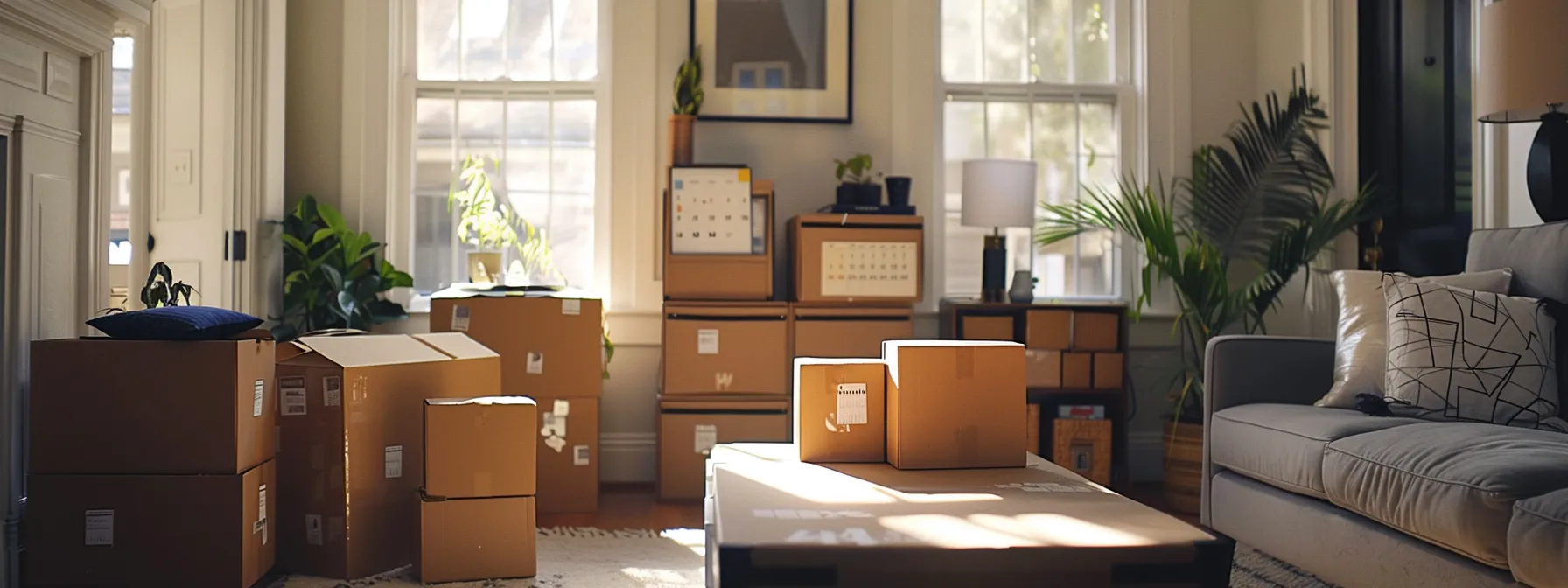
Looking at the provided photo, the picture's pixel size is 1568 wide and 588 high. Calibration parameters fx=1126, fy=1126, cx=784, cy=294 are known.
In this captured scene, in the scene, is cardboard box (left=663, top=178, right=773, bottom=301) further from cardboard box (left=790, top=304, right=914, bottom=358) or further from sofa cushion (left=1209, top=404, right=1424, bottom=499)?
sofa cushion (left=1209, top=404, right=1424, bottom=499)

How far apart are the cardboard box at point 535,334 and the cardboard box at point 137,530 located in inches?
52.3

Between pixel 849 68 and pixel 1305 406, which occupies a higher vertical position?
pixel 849 68

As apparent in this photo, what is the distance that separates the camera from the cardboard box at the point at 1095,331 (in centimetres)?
420

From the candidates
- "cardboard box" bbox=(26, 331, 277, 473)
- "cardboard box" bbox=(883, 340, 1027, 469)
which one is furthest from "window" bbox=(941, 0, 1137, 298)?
"cardboard box" bbox=(26, 331, 277, 473)

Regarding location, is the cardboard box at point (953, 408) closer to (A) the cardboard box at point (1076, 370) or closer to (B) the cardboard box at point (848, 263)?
(B) the cardboard box at point (848, 263)

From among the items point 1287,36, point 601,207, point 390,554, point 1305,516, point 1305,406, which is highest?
point 1287,36

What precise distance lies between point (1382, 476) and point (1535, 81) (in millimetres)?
1223

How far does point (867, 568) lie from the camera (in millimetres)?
1426

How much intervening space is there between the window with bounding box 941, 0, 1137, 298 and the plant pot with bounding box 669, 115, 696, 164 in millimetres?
1130

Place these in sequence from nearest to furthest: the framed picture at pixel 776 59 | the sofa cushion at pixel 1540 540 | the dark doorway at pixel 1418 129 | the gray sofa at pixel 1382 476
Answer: the sofa cushion at pixel 1540 540
the gray sofa at pixel 1382 476
the dark doorway at pixel 1418 129
the framed picture at pixel 776 59

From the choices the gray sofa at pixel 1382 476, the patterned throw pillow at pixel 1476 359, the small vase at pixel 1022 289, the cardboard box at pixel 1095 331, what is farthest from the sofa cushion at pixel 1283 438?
the small vase at pixel 1022 289

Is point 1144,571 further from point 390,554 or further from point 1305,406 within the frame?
point 390,554

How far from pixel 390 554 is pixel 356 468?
0.88 ft

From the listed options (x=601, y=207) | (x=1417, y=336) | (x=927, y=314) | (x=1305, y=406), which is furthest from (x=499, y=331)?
(x=1417, y=336)
